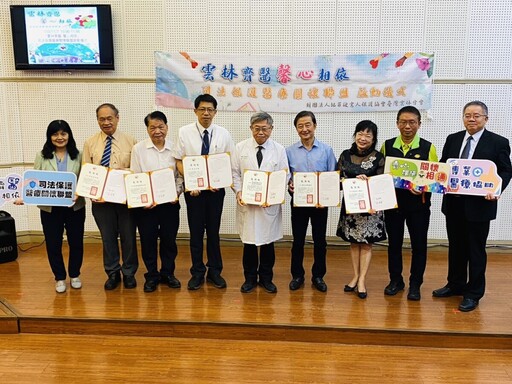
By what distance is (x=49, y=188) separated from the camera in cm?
348

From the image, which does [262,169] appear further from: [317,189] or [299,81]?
[299,81]

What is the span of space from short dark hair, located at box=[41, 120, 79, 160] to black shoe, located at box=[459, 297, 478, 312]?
314cm

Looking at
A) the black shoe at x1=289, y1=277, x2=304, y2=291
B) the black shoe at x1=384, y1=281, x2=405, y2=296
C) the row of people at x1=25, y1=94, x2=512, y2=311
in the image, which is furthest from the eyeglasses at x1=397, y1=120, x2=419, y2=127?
the black shoe at x1=289, y1=277, x2=304, y2=291

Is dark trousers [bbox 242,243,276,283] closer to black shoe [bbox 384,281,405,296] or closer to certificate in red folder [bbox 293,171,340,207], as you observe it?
certificate in red folder [bbox 293,171,340,207]

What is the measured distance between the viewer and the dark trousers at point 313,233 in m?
3.61

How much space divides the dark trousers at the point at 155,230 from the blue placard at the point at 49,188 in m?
0.52

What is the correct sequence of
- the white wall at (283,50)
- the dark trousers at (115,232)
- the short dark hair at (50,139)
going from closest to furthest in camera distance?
the short dark hair at (50,139)
the dark trousers at (115,232)
the white wall at (283,50)

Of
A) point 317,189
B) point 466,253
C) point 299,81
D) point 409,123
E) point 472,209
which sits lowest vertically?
point 466,253

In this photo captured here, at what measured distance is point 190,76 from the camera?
469 cm

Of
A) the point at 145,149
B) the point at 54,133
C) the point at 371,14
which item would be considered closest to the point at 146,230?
the point at 145,149

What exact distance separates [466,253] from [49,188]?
127 inches

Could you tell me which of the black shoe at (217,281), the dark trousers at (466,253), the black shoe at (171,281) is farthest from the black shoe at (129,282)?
the dark trousers at (466,253)

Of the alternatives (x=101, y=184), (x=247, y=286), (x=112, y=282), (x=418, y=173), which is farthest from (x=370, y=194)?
(x=112, y=282)

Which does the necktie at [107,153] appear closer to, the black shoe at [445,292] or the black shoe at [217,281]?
the black shoe at [217,281]
